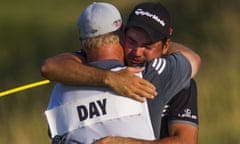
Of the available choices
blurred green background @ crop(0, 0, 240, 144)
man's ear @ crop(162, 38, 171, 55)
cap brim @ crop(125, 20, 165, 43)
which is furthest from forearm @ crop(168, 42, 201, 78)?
blurred green background @ crop(0, 0, 240, 144)

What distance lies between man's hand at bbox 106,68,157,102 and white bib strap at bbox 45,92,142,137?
0.08ft

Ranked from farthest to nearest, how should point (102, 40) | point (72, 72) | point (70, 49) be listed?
point (70, 49) → point (72, 72) → point (102, 40)

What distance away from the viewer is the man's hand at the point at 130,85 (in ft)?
11.2

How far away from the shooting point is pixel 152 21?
3.56 meters

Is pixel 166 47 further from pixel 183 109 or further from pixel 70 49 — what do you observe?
pixel 70 49

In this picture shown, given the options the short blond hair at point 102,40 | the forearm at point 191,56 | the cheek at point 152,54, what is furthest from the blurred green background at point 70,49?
the short blond hair at point 102,40

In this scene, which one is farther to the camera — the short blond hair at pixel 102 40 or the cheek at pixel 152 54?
the cheek at pixel 152 54

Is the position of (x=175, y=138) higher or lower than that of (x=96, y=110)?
lower

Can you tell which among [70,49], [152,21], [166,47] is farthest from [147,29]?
[70,49]

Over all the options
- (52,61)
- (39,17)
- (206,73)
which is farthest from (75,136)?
(39,17)

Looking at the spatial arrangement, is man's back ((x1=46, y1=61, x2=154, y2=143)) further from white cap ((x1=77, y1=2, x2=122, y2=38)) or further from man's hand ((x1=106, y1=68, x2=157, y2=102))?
white cap ((x1=77, y1=2, x2=122, y2=38))

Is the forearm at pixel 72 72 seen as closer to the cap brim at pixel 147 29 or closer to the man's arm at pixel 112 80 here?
the man's arm at pixel 112 80

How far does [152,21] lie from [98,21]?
8.6 inches

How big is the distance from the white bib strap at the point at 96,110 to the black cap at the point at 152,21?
282 mm
